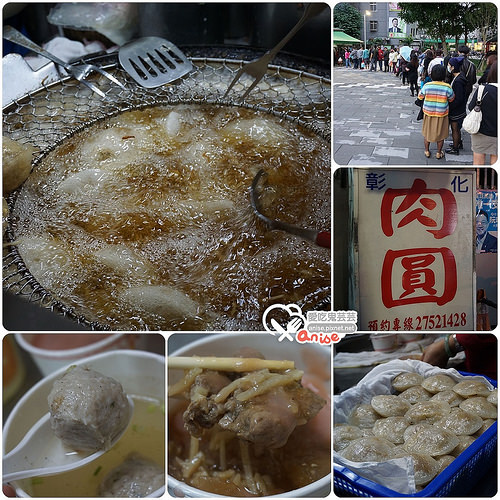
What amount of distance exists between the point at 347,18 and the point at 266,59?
248mm

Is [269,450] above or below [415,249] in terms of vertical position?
below

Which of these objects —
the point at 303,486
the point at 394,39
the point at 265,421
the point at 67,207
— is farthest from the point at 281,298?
the point at 394,39

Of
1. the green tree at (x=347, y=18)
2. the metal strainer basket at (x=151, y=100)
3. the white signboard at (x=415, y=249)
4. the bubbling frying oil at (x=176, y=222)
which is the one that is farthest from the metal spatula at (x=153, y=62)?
the white signboard at (x=415, y=249)

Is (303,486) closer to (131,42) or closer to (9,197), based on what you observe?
(9,197)

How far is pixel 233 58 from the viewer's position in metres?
1.54

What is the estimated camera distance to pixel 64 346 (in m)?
1.44

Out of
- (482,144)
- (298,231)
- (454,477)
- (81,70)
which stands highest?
(81,70)

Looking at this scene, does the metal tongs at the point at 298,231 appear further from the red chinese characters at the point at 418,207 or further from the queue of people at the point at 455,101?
the queue of people at the point at 455,101

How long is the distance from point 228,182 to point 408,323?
63 cm

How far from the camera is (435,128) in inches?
54.2

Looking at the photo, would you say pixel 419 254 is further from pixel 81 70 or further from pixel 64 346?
pixel 81 70

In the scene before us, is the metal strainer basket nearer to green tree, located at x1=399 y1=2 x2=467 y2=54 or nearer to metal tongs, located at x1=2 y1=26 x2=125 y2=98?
metal tongs, located at x1=2 y1=26 x2=125 y2=98

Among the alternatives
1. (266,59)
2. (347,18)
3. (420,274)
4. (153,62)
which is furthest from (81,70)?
(420,274)

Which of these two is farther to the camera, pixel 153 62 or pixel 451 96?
pixel 153 62
